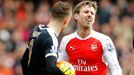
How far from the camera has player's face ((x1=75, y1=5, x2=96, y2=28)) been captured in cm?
945

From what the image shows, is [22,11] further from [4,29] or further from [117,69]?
[117,69]

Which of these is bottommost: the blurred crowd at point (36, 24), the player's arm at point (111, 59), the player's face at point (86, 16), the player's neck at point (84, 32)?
the blurred crowd at point (36, 24)

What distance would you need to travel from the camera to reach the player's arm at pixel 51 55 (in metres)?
8.15

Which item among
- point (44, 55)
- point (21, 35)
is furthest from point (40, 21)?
point (44, 55)

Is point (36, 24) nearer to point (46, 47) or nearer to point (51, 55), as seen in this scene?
point (46, 47)

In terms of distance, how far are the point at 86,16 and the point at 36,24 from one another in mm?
7774

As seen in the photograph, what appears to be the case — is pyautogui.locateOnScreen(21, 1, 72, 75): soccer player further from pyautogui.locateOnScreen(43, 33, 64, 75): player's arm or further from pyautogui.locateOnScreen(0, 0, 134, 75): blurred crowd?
pyautogui.locateOnScreen(0, 0, 134, 75): blurred crowd

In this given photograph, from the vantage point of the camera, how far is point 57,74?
821 centimetres

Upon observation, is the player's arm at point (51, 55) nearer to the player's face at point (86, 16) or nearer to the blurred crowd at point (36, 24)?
the player's face at point (86, 16)

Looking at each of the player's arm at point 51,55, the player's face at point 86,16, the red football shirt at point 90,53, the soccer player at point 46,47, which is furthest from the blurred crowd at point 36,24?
the player's arm at point 51,55

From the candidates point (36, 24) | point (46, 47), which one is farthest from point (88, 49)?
point (36, 24)

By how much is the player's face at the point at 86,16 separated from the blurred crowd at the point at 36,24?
5.36 m

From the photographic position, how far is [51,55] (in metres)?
A: 8.24

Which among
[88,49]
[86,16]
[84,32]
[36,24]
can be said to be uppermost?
[86,16]
